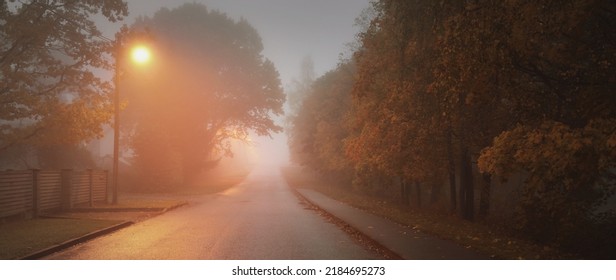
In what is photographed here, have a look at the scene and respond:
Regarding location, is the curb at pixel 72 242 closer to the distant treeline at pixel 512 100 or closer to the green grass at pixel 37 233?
the green grass at pixel 37 233

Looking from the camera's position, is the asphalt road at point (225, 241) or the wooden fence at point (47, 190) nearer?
the asphalt road at point (225, 241)

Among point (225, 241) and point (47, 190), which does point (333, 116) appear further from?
point (225, 241)

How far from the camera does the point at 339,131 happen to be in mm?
34250

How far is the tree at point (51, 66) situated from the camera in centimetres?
1977

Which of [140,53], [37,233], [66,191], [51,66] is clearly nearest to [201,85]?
[51,66]

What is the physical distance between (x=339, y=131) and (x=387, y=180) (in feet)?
26.2

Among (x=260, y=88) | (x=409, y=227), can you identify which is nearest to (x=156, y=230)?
(x=409, y=227)

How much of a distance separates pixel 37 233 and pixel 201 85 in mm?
32252

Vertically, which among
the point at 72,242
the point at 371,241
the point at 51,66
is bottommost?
the point at 371,241

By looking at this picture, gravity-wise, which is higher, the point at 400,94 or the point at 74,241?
the point at 400,94

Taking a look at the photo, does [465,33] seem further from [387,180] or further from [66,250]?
[387,180]

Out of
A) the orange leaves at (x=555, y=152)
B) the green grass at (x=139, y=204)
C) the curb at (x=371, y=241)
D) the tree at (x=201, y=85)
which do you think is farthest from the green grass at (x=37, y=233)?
the tree at (x=201, y=85)

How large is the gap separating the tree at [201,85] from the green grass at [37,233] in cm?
2508

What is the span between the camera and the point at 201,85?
4312cm
